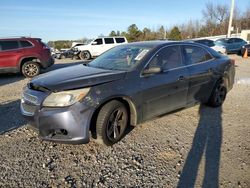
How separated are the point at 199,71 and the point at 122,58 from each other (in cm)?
165

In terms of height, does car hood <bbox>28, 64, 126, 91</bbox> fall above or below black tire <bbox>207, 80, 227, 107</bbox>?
above

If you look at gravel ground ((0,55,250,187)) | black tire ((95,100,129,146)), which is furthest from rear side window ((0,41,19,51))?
black tire ((95,100,129,146))

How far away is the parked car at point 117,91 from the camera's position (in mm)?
3617

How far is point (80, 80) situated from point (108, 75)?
46cm

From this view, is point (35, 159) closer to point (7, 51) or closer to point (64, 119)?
point (64, 119)

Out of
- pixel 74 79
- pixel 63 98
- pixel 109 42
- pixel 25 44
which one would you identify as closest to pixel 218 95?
pixel 74 79

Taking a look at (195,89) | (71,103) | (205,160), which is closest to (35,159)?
(71,103)

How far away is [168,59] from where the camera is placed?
15.8ft

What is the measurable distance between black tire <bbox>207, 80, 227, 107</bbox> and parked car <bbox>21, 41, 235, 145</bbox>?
0.23 metres

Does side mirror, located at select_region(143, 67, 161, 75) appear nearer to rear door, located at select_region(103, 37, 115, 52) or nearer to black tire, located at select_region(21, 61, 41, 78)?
black tire, located at select_region(21, 61, 41, 78)

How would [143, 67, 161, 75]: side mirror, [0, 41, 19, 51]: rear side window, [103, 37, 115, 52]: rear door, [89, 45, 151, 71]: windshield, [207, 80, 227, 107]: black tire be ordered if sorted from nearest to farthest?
[143, 67, 161, 75]: side mirror < [89, 45, 151, 71]: windshield < [207, 80, 227, 107]: black tire < [0, 41, 19, 51]: rear side window < [103, 37, 115, 52]: rear door

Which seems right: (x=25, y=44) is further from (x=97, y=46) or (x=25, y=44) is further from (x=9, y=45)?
(x=97, y=46)

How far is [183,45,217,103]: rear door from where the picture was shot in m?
5.17

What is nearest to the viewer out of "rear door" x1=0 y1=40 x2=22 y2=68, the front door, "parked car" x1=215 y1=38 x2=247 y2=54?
"rear door" x1=0 y1=40 x2=22 y2=68
